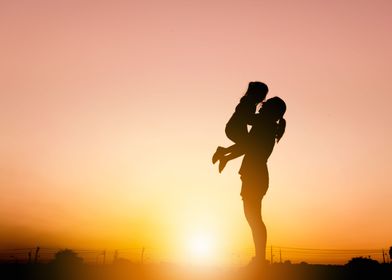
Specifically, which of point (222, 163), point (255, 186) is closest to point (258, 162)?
point (255, 186)

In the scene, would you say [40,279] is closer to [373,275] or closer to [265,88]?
[265,88]

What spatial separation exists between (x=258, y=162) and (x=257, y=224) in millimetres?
1105

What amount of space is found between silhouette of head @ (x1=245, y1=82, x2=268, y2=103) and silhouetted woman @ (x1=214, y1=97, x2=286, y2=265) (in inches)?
6.6

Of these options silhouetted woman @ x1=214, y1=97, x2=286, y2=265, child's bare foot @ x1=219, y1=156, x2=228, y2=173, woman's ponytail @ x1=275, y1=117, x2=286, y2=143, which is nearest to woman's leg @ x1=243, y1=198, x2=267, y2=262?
silhouetted woman @ x1=214, y1=97, x2=286, y2=265

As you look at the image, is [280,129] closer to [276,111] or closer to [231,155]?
[276,111]

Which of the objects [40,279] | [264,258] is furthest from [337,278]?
[40,279]

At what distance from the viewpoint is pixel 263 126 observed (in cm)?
655

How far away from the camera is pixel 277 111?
674cm

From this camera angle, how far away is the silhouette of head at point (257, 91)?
21.5 ft

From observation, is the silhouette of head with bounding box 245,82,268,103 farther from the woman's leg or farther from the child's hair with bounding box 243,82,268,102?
the woman's leg

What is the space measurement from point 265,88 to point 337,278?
4.00m

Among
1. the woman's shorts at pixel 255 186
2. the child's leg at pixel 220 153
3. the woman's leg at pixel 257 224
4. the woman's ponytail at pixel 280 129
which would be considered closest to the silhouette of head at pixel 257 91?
the woman's ponytail at pixel 280 129

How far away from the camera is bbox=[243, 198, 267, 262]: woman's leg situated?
240 inches

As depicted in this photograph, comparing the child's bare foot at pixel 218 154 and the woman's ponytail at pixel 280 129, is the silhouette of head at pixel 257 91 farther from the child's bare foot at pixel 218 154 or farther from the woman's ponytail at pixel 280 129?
the child's bare foot at pixel 218 154
